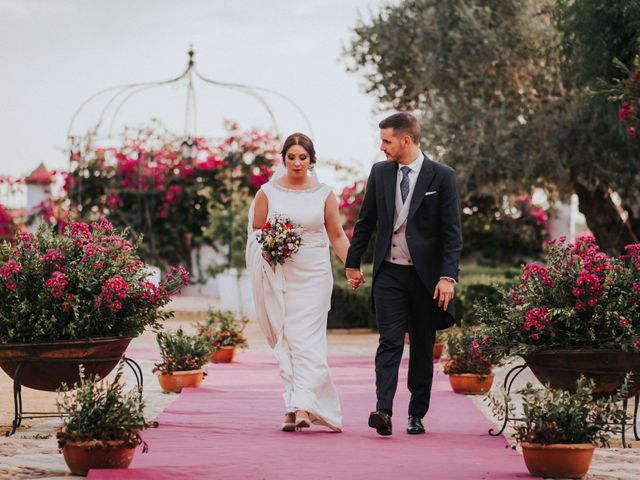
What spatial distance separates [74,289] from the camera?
6957 millimetres

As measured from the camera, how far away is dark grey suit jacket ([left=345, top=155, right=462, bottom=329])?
663 cm

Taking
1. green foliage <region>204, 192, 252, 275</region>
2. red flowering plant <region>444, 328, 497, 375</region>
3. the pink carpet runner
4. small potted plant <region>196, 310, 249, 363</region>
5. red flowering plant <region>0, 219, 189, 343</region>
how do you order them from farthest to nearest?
green foliage <region>204, 192, 252, 275</region> < small potted plant <region>196, 310, 249, 363</region> < red flowering plant <region>444, 328, 497, 375</region> < red flowering plant <region>0, 219, 189, 343</region> < the pink carpet runner

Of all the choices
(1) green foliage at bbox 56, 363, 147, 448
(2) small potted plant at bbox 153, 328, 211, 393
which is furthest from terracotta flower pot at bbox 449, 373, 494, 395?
(1) green foliage at bbox 56, 363, 147, 448

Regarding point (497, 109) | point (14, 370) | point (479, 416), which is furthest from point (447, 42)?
point (14, 370)

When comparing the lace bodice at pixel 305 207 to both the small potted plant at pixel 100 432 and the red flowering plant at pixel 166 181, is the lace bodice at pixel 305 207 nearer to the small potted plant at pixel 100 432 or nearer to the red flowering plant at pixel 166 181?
the small potted plant at pixel 100 432

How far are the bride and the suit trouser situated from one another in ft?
1.84

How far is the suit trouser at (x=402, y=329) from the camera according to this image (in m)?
6.58

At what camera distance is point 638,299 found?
6680 millimetres

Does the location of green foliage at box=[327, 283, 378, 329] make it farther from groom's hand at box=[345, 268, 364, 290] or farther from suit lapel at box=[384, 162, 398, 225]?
suit lapel at box=[384, 162, 398, 225]

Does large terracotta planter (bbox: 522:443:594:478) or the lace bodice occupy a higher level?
the lace bodice

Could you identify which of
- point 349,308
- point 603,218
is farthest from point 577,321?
point 603,218

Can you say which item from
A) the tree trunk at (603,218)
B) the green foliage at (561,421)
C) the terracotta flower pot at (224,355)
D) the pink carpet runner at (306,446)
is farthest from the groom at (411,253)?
the tree trunk at (603,218)

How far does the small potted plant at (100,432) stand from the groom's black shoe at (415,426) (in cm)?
216

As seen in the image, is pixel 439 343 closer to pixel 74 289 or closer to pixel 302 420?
pixel 302 420
